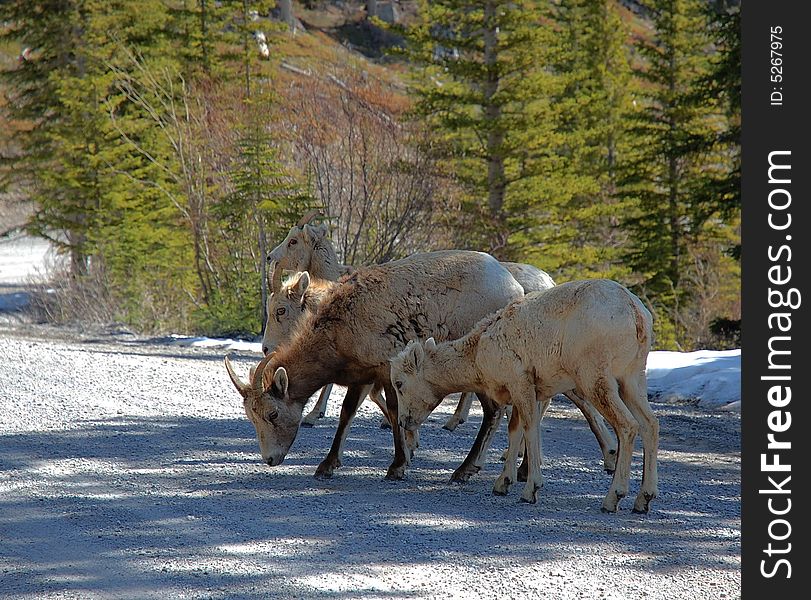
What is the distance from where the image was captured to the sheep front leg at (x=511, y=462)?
8000mm

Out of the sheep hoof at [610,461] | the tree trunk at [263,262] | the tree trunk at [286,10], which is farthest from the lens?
the tree trunk at [286,10]

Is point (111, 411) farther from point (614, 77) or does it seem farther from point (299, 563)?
point (614, 77)

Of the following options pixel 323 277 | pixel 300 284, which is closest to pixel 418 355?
pixel 300 284

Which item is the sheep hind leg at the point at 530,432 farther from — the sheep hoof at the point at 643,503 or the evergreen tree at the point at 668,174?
the evergreen tree at the point at 668,174

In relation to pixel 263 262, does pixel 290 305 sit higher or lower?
lower

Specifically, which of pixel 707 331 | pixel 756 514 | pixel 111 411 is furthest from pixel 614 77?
pixel 756 514

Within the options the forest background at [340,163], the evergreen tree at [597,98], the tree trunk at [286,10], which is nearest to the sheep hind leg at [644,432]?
the forest background at [340,163]

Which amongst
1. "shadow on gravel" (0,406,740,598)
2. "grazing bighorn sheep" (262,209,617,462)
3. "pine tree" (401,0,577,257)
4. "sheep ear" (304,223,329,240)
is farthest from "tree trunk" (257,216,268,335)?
"shadow on gravel" (0,406,740,598)

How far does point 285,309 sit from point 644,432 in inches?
168

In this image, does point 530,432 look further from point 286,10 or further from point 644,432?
point 286,10

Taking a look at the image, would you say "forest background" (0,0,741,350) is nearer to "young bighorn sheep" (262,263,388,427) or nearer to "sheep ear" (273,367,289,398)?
"young bighorn sheep" (262,263,388,427)

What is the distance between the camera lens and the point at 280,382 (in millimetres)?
8656

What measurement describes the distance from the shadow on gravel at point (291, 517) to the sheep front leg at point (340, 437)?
116mm

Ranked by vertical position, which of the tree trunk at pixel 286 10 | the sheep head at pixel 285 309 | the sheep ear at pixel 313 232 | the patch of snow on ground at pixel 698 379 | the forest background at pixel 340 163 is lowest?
the patch of snow on ground at pixel 698 379
